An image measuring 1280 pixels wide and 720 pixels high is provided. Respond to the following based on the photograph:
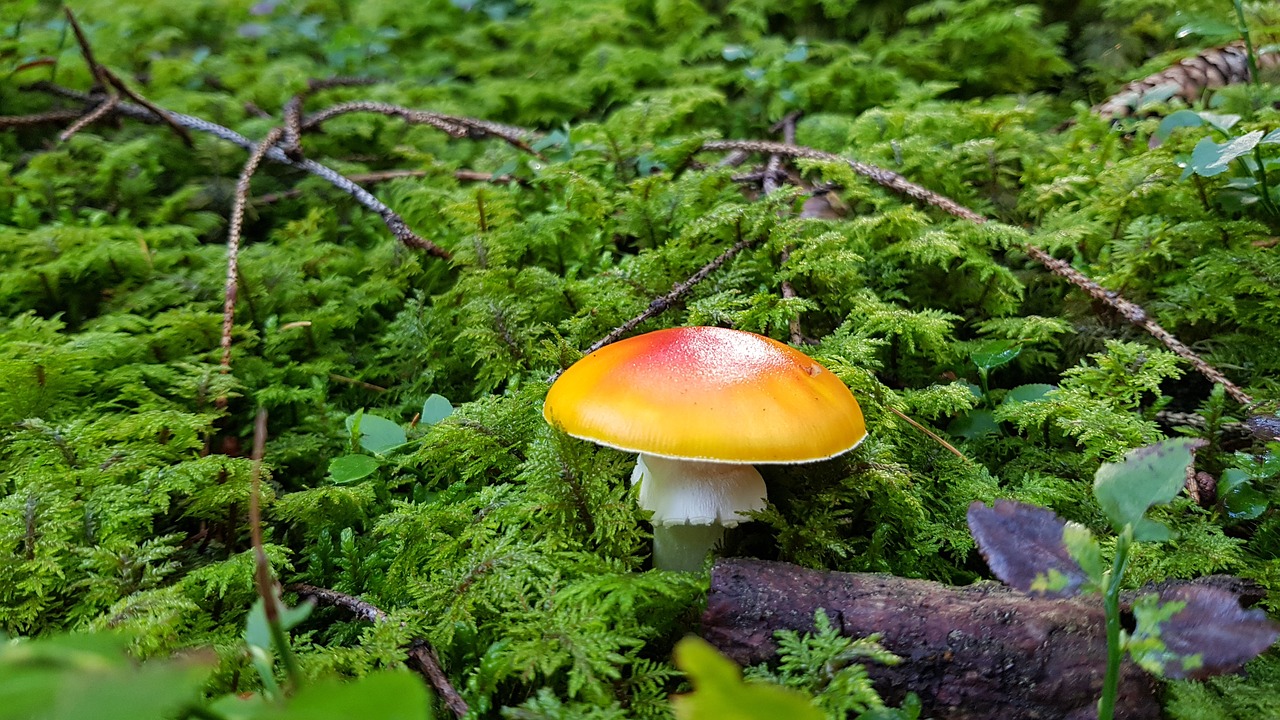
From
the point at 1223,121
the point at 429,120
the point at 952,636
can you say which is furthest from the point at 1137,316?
the point at 429,120

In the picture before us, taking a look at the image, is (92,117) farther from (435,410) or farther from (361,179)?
(435,410)

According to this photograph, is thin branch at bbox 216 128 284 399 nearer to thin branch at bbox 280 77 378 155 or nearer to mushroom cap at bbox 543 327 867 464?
thin branch at bbox 280 77 378 155

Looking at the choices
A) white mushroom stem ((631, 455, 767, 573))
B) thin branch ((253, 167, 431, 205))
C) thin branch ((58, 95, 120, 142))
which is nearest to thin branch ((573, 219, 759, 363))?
white mushroom stem ((631, 455, 767, 573))

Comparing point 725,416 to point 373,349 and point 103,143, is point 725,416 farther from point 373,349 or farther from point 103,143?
point 103,143

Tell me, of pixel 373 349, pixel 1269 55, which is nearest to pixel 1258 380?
pixel 1269 55

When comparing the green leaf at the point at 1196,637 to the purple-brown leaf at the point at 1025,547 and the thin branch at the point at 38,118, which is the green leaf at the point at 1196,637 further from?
the thin branch at the point at 38,118

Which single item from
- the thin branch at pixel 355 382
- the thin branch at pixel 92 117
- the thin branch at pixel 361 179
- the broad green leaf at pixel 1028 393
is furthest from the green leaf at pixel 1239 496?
the thin branch at pixel 92 117

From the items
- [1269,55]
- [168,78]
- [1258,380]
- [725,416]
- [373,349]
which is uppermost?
[1269,55]
